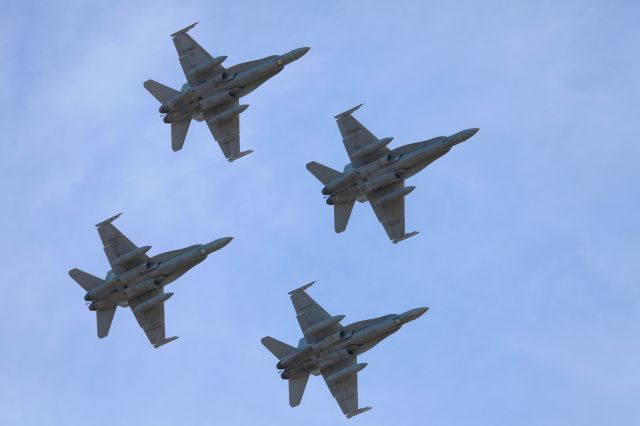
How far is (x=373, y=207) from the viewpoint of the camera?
113875 millimetres

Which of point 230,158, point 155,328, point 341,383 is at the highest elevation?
point 230,158

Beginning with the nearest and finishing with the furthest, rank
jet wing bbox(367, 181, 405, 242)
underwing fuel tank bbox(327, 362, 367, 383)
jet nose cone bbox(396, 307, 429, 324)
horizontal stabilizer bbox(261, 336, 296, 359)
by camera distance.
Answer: jet nose cone bbox(396, 307, 429, 324)
horizontal stabilizer bbox(261, 336, 296, 359)
underwing fuel tank bbox(327, 362, 367, 383)
jet wing bbox(367, 181, 405, 242)

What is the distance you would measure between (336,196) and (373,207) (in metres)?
3.17

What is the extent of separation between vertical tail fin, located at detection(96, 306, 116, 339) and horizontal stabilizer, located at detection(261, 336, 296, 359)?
1158 centimetres

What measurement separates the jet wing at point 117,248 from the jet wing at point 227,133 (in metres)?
9.75

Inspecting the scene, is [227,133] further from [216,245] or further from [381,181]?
[381,181]

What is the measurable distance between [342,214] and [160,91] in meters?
16.6

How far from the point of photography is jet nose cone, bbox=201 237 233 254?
110 meters

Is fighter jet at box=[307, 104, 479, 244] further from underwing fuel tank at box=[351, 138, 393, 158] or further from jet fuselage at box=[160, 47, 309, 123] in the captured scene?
jet fuselage at box=[160, 47, 309, 123]

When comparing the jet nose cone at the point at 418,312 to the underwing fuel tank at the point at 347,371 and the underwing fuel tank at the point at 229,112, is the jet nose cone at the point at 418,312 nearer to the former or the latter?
the underwing fuel tank at the point at 347,371

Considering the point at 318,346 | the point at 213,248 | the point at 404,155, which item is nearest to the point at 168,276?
the point at 213,248

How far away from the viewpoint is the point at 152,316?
11269 cm

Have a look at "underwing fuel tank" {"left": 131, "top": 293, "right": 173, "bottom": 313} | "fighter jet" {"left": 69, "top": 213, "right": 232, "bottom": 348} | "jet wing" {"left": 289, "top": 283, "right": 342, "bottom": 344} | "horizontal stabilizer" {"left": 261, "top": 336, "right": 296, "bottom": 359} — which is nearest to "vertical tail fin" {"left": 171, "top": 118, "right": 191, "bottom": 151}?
"fighter jet" {"left": 69, "top": 213, "right": 232, "bottom": 348}

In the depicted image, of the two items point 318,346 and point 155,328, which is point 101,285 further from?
point 318,346
